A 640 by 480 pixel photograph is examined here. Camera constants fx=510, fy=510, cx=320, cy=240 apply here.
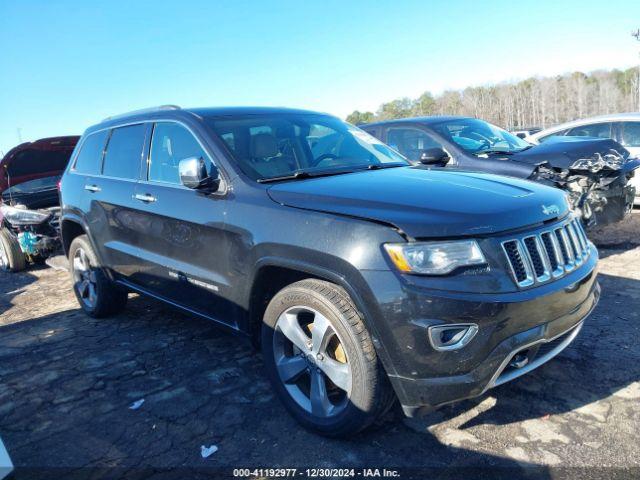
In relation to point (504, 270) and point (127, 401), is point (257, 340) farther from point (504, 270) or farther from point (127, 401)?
point (504, 270)

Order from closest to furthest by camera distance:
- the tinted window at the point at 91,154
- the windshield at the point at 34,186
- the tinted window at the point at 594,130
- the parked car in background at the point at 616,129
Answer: the tinted window at the point at 91,154
the windshield at the point at 34,186
the parked car in background at the point at 616,129
the tinted window at the point at 594,130

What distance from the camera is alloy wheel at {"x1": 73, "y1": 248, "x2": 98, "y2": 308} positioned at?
5102mm

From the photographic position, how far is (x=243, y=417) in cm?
313

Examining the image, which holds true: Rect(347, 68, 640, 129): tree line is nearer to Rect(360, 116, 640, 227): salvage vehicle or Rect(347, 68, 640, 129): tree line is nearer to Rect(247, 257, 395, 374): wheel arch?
Rect(360, 116, 640, 227): salvage vehicle

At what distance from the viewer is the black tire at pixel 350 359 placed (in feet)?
8.15

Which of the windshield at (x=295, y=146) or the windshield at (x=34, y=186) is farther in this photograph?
the windshield at (x=34, y=186)

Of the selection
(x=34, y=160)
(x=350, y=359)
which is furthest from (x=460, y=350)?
(x=34, y=160)

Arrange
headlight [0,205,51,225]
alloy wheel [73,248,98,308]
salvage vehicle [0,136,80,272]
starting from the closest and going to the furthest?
alloy wheel [73,248,98,308] < headlight [0,205,51,225] < salvage vehicle [0,136,80,272]

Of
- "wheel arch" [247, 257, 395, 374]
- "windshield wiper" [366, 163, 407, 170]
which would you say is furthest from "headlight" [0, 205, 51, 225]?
"windshield wiper" [366, 163, 407, 170]

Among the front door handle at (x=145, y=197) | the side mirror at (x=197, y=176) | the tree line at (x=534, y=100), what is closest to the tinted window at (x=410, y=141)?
the front door handle at (x=145, y=197)

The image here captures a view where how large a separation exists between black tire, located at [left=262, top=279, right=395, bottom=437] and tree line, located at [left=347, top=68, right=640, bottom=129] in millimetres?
67396

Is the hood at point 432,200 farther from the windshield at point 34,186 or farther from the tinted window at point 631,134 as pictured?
the windshield at point 34,186

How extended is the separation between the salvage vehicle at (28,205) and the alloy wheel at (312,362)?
6.48m

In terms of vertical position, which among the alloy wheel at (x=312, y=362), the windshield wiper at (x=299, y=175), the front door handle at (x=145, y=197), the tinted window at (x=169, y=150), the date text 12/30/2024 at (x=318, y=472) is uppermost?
the tinted window at (x=169, y=150)
